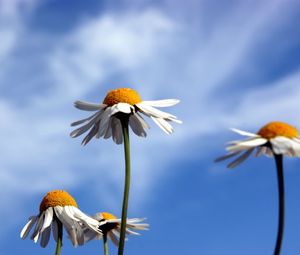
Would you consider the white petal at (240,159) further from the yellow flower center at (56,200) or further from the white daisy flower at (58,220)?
the yellow flower center at (56,200)

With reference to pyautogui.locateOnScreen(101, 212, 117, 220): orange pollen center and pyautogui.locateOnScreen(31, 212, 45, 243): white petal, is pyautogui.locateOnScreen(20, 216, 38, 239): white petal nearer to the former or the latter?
pyautogui.locateOnScreen(31, 212, 45, 243): white petal

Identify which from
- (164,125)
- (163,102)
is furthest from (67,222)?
(163,102)

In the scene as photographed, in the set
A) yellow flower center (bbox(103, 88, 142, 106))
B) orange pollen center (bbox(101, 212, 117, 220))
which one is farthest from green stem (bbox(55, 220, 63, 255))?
yellow flower center (bbox(103, 88, 142, 106))

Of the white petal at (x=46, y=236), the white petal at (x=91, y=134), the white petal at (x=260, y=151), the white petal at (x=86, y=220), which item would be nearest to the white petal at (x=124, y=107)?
the white petal at (x=91, y=134)

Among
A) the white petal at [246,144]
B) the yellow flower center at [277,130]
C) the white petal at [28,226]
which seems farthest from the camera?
the white petal at [28,226]

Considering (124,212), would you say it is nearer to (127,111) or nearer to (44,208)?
(127,111)
